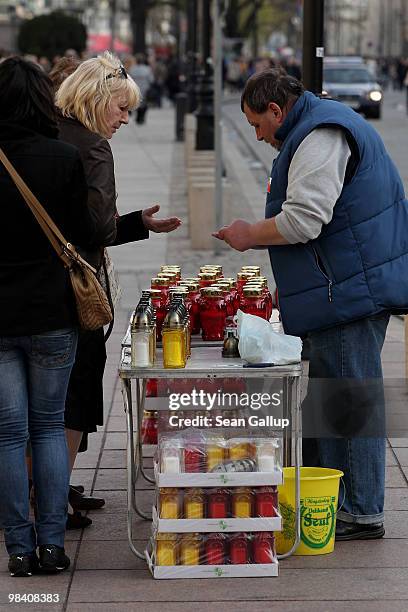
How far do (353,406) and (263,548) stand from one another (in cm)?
68

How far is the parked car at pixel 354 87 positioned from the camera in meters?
38.4

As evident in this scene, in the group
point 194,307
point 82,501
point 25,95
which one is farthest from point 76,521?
point 25,95

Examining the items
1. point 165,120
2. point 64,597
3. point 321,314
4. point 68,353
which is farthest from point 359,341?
point 165,120

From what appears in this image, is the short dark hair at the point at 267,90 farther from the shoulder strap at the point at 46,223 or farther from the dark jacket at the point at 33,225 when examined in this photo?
the shoulder strap at the point at 46,223

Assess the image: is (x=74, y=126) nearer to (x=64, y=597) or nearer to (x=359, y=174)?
Result: (x=359, y=174)

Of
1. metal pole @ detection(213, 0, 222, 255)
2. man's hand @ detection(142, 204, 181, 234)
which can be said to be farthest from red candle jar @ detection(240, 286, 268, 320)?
metal pole @ detection(213, 0, 222, 255)

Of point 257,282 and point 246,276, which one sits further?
point 246,276

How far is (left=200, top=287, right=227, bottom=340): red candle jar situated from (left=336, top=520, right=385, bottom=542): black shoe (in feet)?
2.88

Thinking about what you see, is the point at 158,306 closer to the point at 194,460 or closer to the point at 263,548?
the point at 194,460

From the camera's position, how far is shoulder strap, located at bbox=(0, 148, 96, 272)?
4.68 m

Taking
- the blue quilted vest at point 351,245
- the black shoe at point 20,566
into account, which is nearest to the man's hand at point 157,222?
the blue quilted vest at point 351,245

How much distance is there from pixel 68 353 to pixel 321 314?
949 mm

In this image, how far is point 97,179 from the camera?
5.24 metres

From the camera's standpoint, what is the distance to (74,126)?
5.33 metres
